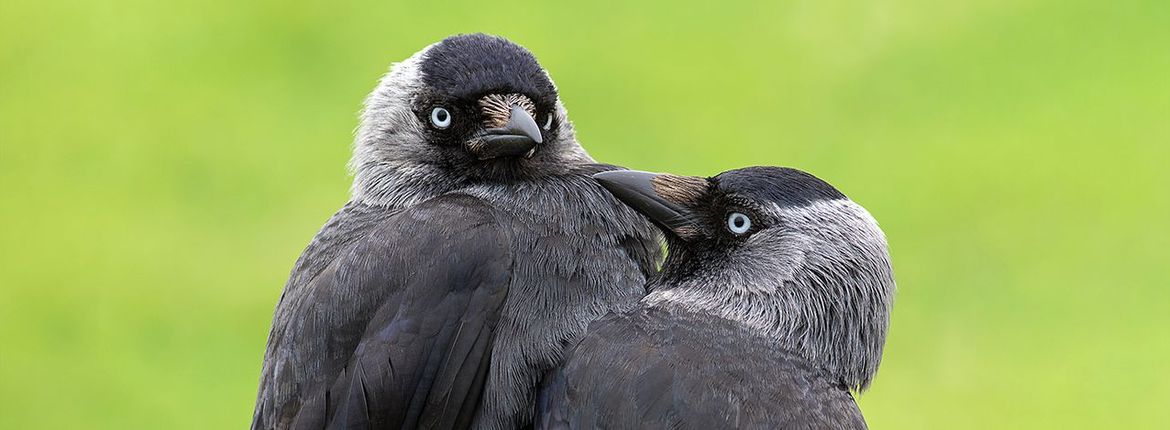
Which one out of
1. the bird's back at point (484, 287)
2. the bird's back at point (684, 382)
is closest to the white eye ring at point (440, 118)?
the bird's back at point (484, 287)

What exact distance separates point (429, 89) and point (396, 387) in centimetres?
100

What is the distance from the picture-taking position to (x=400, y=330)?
4.58 meters

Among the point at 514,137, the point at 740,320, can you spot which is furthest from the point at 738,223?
the point at 514,137

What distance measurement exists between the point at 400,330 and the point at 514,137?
2.18ft

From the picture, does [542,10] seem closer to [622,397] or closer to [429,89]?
[429,89]

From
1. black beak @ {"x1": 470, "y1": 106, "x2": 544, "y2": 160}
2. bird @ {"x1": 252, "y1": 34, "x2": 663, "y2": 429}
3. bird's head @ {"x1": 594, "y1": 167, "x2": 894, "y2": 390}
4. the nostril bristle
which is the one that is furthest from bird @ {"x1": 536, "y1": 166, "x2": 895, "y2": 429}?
the nostril bristle

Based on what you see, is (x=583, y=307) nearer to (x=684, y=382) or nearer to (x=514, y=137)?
(x=684, y=382)

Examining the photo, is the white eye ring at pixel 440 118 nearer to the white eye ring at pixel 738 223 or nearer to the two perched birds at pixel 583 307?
the two perched birds at pixel 583 307

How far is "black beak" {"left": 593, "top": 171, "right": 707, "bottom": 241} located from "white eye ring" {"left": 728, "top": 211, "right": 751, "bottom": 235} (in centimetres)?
9

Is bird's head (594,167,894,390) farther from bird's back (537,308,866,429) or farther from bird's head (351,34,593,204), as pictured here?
bird's head (351,34,593,204)

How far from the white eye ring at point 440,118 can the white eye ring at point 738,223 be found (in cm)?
96

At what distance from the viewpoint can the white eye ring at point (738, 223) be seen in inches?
182

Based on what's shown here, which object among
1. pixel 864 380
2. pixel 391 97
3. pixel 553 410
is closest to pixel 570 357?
pixel 553 410

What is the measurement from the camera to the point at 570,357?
445cm
